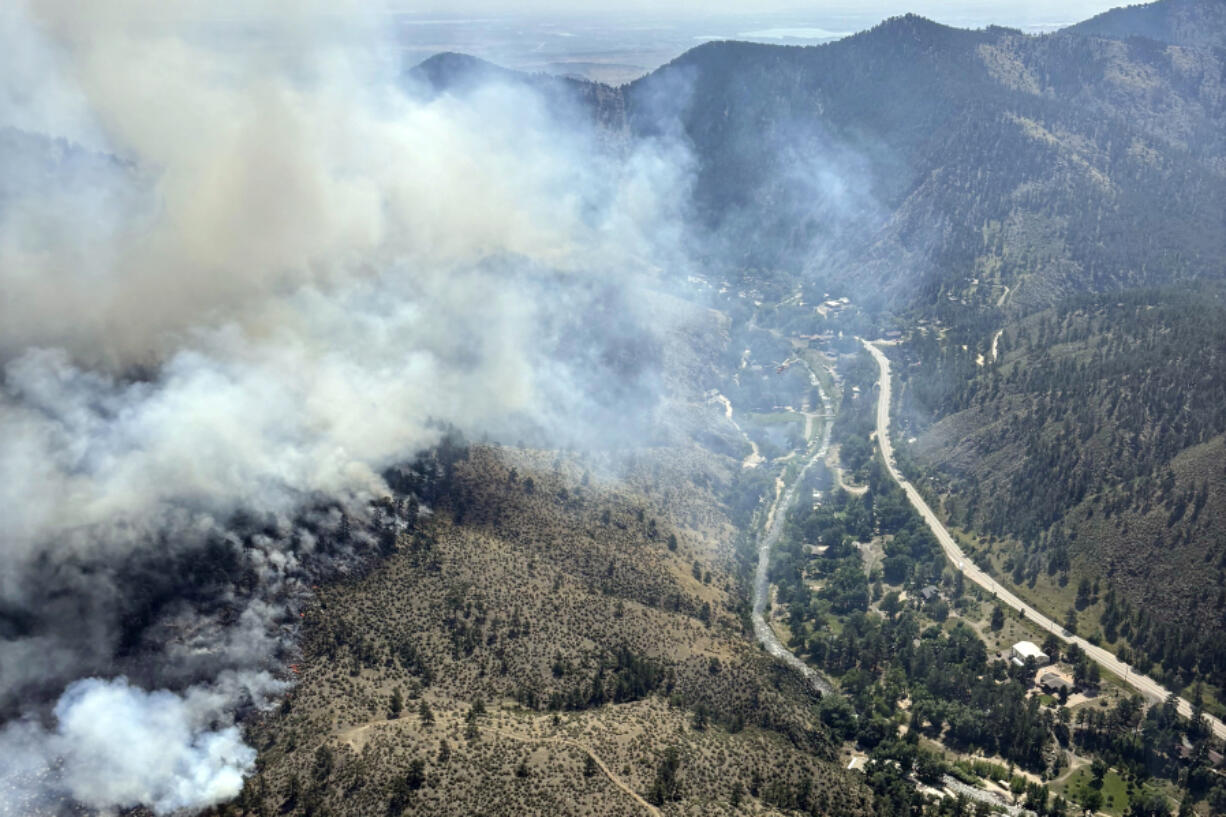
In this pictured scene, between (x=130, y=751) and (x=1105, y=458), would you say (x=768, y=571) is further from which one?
(x=130, y=751)

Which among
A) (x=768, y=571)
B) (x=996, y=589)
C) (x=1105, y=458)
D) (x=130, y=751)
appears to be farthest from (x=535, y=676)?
(x=1105, y=458)

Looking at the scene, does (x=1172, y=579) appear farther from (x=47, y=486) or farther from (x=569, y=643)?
(x=47, y=486)

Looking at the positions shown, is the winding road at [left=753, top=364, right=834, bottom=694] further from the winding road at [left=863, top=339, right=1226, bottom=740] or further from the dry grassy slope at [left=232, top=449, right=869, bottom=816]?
the winding road at [left=863, top=339, right=1226, bottom=740]

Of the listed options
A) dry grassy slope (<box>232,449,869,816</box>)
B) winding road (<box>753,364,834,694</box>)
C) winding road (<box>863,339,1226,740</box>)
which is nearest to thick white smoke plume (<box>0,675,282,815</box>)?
dry grassy slope (<box>232,449,869,816</box>)

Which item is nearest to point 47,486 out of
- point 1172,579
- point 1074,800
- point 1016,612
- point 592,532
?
point 592,532

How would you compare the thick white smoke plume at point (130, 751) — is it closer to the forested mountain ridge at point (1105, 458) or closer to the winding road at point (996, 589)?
the winding road at point (996, 589)

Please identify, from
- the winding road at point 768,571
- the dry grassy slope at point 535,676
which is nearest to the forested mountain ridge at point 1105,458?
the winding road at point 768,571
